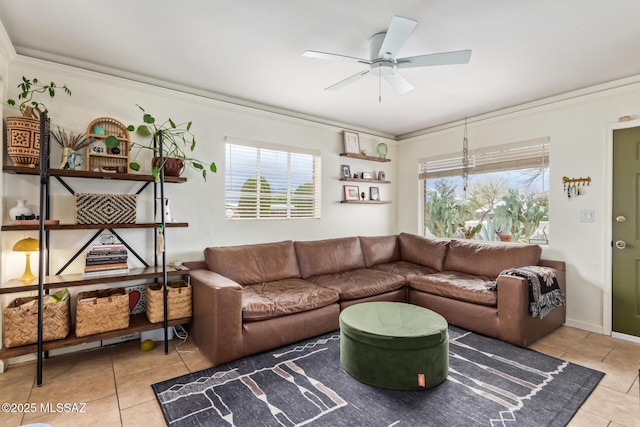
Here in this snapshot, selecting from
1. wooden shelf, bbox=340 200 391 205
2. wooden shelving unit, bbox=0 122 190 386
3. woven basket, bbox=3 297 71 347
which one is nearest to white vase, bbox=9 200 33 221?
wooden shelving unit, bbox=0 122 190 386

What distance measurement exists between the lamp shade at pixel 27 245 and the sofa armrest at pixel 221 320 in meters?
1.24

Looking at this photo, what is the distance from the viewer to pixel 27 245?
7.67 ft

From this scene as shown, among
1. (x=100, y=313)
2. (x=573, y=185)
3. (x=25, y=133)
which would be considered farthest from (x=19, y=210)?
(x=573, y=185)

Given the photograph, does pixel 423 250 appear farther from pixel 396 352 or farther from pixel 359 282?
pixel 396 352

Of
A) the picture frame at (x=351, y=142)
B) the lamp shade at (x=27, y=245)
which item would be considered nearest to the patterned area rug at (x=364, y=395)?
the lamp shade at (x=27, y=245)

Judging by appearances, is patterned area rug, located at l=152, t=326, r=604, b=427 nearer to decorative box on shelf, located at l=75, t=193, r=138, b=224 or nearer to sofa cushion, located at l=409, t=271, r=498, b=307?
sofa cushion, located at l=409, t=271, r=498, b=307

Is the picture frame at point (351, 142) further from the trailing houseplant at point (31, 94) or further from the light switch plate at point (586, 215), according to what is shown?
the trailing houseplant at point (31, 94)

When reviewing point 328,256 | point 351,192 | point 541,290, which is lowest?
point 541,290

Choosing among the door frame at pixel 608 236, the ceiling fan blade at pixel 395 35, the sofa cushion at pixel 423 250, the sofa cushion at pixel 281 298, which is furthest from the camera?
the sofa cushion at pixel 423 250

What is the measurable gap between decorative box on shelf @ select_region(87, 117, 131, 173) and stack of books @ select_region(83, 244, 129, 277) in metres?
0.65

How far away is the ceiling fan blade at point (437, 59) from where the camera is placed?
2.10 metres

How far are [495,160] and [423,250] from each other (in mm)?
1467

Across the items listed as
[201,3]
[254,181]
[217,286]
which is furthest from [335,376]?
[201,3]

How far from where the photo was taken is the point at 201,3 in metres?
1.94
